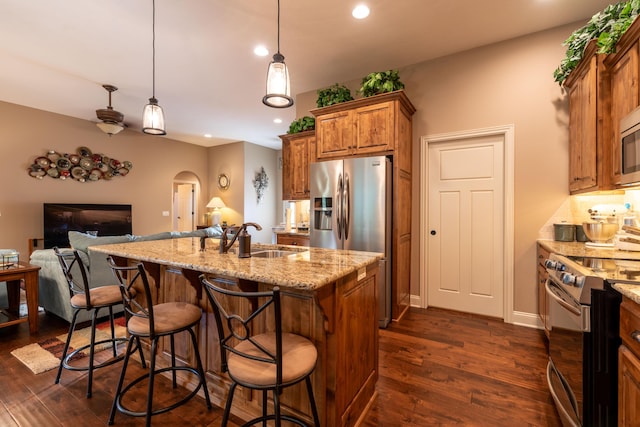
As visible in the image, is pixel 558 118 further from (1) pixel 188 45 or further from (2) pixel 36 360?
(2) pixel 36 360

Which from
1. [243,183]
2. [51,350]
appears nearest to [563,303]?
[51,350]

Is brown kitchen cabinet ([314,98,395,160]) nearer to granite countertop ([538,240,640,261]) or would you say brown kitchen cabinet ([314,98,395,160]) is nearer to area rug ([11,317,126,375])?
granite countertop ([538,240,640,261])

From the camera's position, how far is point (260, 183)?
26.4ft

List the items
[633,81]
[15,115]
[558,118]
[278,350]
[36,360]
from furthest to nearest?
1. [15,115]
2. [558,118]
3. [36,360]
4. [633,81]
5. [278,350]

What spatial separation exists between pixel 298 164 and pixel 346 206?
1.54 metres

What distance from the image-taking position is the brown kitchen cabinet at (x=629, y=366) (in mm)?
1069

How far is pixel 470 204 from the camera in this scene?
Answer: 11.2 feet

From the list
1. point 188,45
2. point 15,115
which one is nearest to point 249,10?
point 188,45

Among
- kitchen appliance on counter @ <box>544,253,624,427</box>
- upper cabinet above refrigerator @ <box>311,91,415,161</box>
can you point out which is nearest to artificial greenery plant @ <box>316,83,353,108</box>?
upper cabinet above refrigerator @ <box>311,91,415,161</box>

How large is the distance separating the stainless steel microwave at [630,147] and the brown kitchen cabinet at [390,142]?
68.5 inches

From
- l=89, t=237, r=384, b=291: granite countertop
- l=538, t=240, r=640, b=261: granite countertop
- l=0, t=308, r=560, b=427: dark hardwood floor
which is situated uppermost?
l=538, t=240, r=640, b=261: granite countertop

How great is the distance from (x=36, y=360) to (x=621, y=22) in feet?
17.0

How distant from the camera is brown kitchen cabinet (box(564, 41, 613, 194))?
2.22m

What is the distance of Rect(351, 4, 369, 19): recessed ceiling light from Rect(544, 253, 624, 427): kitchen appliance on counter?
2.65 meters
